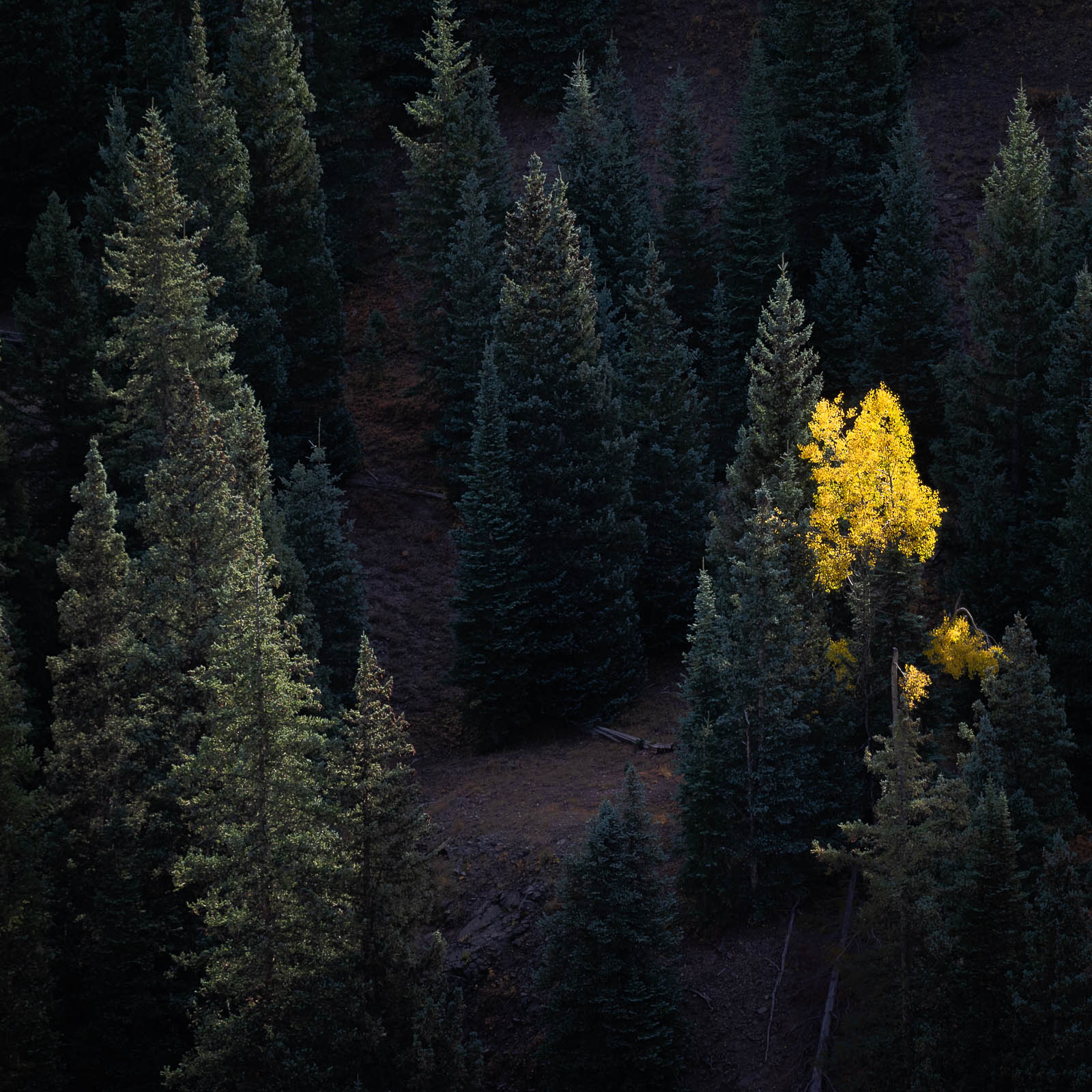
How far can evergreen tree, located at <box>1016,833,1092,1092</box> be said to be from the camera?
24453mm

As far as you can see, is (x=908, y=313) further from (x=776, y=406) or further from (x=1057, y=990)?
(x=1057, y=990)

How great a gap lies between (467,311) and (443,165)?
6.86m

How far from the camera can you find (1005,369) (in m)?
45.0

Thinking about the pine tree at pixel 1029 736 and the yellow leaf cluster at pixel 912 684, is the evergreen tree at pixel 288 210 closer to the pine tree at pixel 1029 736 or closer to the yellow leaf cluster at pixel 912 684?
the yellow leaf cluster at pixel 912 684

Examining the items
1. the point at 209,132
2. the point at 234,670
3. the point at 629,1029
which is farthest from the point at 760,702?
the point at 209,132

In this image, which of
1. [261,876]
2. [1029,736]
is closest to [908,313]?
[1029,736]

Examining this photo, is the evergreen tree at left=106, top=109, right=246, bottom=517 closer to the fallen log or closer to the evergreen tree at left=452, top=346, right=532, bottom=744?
the evergreen tree at left=452, top=346, right=532, bottom=744

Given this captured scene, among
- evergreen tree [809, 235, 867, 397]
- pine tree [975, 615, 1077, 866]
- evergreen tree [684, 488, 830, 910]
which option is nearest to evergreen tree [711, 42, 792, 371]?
evergreen tree [809, 235, 867, 397]

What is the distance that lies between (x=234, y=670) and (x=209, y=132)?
2401 cm

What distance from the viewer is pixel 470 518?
41875 millimetres

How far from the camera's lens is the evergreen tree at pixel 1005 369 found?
1730 inches

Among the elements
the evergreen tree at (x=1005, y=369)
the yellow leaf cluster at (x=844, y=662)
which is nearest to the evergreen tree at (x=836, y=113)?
the evergreen tree at (x=1005, y=369)

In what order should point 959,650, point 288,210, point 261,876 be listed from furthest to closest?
point 288,210 → point 959,650 → point 261,876

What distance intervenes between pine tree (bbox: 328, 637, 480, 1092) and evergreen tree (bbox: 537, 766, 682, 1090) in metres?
2.32
